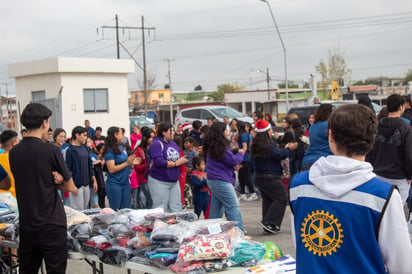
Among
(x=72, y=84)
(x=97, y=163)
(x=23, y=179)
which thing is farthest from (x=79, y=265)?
(x=72, y=84)

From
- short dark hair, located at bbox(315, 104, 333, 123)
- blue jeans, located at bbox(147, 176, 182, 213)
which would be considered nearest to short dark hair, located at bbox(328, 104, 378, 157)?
short dark hair, located at bbox(315, 104, 333, 123)

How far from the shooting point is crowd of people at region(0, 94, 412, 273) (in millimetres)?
2394

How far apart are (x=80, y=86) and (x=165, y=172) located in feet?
58.0

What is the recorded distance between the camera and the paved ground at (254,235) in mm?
7633

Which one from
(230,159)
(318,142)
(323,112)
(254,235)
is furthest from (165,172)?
(323,112)

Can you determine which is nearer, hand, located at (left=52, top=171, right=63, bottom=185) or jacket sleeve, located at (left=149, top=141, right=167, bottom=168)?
hand, located at (left=52, top=171, right=63, bottom=185)

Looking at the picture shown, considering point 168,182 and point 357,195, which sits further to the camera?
point 168,182

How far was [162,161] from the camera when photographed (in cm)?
848

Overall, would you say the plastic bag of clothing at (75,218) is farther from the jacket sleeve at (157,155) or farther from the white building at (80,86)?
the white building at (80,86)

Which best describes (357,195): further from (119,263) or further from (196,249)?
(119,263)

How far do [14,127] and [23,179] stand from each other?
80.9 ft

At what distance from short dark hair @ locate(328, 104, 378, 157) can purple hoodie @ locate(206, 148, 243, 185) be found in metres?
5.32

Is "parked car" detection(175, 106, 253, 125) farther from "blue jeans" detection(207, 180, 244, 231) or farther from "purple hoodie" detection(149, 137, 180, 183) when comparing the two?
"blue jeans" detection(207, 180, 244, 231)

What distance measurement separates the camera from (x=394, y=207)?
230 centimetres
